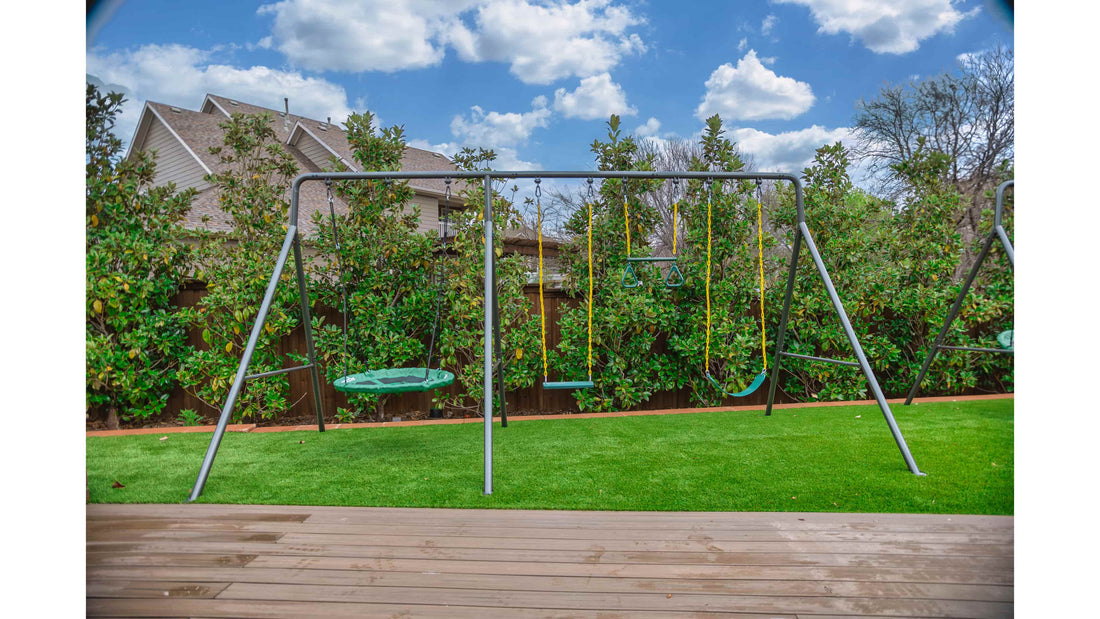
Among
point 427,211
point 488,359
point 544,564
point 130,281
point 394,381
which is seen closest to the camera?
point 544,564

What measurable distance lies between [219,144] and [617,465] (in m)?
9.10

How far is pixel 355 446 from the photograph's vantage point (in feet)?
10.4

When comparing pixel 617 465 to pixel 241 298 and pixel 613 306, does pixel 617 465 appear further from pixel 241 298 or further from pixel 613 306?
pixel 241 298

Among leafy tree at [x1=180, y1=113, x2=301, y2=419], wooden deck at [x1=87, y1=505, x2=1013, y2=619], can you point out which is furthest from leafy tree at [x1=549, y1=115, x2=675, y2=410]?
wooden deck at [x1=87, y1=505, x2=1013, y2=619]

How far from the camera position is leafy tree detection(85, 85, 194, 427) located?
3812 millimetres

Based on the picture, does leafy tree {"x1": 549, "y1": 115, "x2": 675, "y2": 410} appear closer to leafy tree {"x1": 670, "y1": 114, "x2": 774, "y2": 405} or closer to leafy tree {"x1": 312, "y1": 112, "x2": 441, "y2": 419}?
leafy tree {"x1": 670, "y1": 114, "x2": 774, "y2": 405}

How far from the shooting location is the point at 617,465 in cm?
266

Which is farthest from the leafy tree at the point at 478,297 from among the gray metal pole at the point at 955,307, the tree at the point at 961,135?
the tree at the point at 961,135

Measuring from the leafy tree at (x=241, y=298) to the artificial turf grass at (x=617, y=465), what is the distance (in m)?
0.50

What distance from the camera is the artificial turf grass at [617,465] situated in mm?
2160

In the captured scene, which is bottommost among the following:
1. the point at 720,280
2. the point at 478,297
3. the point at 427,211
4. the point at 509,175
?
the point at 478,297

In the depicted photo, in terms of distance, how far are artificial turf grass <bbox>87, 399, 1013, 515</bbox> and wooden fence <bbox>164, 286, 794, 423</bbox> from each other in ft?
2.04

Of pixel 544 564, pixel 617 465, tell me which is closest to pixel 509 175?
pixel 617 465
